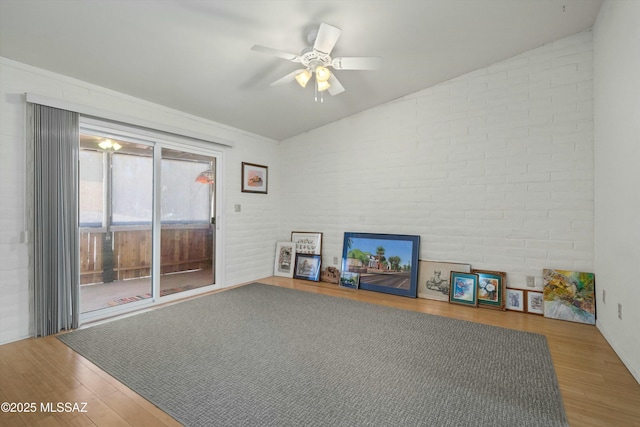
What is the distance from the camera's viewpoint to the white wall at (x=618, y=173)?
2074 millimetres

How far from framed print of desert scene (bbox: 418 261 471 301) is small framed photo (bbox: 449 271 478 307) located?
0.23 ft

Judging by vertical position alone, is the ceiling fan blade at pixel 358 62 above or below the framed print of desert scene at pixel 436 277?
above

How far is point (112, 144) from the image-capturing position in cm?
358

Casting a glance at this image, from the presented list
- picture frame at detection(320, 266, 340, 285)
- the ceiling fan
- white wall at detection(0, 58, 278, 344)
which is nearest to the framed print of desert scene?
picture frame at detection(320, 266, 340, 285)

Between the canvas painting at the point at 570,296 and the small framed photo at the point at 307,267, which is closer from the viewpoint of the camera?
the canvas painting at the point at 570,296

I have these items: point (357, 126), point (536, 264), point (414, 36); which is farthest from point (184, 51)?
point (536, 264)

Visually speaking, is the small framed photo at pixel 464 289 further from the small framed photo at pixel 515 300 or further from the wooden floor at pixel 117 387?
the wooden floor at pixel 117 387

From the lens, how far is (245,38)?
2736mm

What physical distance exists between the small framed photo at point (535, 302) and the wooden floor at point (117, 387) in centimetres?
40

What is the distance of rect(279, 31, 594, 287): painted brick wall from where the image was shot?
3242mm

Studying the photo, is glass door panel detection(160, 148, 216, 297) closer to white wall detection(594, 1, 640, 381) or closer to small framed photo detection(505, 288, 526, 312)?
small framed photo detection(505, 288, 526, 312)

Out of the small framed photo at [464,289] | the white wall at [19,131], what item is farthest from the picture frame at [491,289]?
the white wall at [19,131]

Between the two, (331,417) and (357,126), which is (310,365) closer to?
(331,417)

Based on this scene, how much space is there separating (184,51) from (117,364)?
2.71m
